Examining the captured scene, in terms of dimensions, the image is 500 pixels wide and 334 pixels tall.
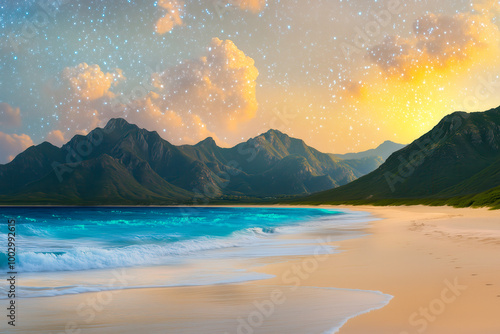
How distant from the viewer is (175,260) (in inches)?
844

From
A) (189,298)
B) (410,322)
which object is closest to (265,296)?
(189,298)

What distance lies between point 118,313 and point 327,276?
7.81 m

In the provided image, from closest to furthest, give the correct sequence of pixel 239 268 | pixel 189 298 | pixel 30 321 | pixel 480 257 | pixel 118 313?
pixel 30 321
pixel 118 313
pixel 189 298
pixel 480 257
pixel 239 268

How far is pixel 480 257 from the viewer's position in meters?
16.1

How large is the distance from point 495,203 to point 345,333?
232ft

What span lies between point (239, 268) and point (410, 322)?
10357mm

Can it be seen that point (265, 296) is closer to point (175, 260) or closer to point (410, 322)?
point (410, 322)

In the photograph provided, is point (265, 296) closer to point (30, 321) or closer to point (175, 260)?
point (30, 321)

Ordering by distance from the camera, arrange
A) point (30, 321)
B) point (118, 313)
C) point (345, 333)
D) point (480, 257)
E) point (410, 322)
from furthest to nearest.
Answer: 1. point (480, 257)
2. point (118, 313)
3. point (30, 321)
4. point (410, 322)
5. point (345, 333)

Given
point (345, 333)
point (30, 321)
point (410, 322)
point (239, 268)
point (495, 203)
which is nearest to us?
point (345, 333)

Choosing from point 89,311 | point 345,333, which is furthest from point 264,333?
point 89,311

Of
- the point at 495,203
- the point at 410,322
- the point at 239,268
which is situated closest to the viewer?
the point at 410,322

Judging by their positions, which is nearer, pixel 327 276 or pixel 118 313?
pixel 118 313

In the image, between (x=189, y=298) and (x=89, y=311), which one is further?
(x=189, y=298)
